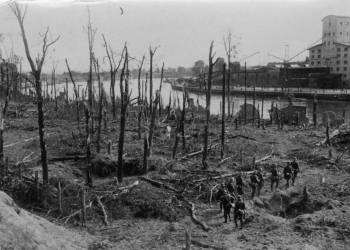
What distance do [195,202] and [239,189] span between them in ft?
5.58

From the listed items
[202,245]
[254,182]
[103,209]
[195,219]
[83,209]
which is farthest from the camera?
[254,182]

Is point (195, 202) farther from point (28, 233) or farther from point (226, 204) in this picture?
point (28, 233)

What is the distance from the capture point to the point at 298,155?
1003 inches

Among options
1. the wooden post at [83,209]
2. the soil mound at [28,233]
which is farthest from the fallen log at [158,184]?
the soil mound at [28,233]

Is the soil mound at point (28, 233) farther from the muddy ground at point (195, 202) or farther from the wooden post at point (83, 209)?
the wooden post at point (83, 209)

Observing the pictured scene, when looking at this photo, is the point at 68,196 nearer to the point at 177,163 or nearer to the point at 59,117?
the point at 177,163

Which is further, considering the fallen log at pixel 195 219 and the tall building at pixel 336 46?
the tall building at pixel 336 46

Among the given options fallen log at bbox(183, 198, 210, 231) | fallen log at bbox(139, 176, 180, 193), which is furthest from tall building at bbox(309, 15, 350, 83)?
fallen log at bbox(183, 198, 210, 231)

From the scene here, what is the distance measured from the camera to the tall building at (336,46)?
82106 mm

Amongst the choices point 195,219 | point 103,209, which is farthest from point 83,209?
point 195,219

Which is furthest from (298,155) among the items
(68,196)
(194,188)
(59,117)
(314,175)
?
(59,117)

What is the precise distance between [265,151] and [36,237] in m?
18.7

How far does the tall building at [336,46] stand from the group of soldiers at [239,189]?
69303 mm

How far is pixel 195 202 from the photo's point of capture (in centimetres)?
1597
